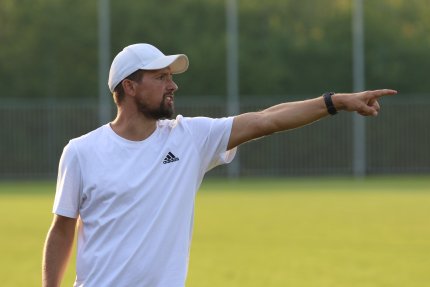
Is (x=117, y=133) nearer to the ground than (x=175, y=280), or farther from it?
farther from it

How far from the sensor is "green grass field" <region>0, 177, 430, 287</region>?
38.9 ft

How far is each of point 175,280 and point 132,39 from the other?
31.7 meters

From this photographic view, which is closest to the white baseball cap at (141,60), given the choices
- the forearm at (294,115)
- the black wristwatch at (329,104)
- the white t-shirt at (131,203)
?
the white t-shirt at (131,203)

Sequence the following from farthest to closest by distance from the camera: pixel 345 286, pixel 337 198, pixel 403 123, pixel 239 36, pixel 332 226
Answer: pixel 239 36, pixel 403 123, pixel 337 198, pixel 332 226, pixel 345 286

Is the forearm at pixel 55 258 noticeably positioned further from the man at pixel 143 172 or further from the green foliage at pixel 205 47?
the green foliage at pixel 205 47

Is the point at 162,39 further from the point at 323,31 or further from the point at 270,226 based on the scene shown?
the point at 270,226

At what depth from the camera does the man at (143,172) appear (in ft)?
18.0

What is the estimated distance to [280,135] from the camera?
116ft

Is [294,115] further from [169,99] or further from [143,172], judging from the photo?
[143,172]

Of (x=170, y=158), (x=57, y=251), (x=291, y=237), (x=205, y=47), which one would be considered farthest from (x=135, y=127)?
(x=205, y=47)

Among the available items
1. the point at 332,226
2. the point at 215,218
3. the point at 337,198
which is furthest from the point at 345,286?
the point at 337,198

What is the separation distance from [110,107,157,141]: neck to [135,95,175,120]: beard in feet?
0.08

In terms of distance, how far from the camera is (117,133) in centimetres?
572

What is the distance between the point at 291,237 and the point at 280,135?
19.1 metres
